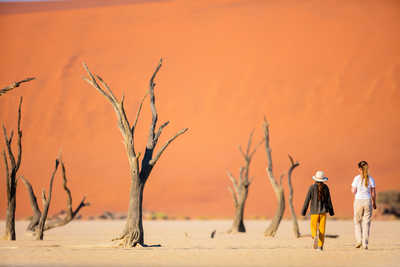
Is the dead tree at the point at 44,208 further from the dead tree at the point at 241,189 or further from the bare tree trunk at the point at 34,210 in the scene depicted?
the dead tree at the point at 241,189

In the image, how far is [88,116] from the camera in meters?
59.4

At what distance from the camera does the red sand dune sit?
50125 mm

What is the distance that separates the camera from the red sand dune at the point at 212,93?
50125mm

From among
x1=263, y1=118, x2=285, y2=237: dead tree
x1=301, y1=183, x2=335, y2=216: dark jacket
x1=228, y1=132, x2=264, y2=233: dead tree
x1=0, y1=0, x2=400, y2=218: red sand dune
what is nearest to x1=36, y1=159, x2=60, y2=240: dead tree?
x1=263, y1=118, x2=285, y2=237: dead tree

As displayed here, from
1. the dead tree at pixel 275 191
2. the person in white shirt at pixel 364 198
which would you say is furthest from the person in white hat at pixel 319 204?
the dead tree at pixel 275 191

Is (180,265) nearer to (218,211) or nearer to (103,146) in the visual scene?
(218,211)

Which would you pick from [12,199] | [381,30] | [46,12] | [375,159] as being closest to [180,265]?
[12,199]

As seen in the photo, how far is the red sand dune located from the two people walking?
30377mm

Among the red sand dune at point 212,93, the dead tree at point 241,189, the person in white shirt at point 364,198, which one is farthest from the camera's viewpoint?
the red sand dune at point 212,93

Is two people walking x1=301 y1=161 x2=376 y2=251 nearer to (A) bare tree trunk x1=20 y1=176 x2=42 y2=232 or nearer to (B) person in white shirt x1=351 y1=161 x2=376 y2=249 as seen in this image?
(B) person in white shirt x1=351 y1=161 x2=376 y2=249

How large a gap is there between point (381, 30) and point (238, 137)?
17535mm

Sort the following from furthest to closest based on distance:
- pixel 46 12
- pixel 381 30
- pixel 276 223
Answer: pixel 46 12
pixel 381 30
pixel 276 223

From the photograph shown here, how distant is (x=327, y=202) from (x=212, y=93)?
4309cm

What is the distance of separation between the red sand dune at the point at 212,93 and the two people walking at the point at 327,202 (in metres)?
30.4
